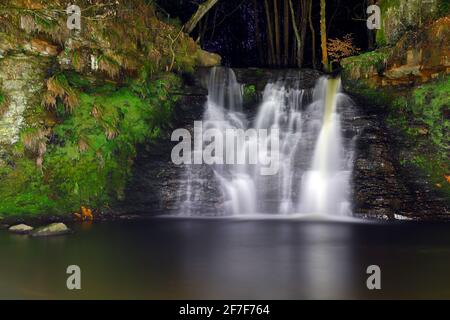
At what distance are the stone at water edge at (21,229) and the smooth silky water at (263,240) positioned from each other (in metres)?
0.33

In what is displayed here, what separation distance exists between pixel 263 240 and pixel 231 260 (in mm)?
1680

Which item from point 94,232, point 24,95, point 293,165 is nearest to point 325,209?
point 293,165

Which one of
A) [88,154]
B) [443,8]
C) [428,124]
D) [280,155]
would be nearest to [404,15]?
[443,8]

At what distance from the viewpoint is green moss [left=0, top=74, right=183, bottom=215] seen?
41.5 feet

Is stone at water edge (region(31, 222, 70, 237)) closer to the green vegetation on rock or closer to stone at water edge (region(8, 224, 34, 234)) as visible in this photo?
stone at water edge (region(8, 224, 34, 234))

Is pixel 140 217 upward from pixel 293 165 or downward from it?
downward

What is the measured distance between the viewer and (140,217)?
12531 millimetres

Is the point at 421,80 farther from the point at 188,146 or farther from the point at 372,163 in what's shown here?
the point at 188,146

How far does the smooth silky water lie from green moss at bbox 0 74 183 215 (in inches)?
59.7

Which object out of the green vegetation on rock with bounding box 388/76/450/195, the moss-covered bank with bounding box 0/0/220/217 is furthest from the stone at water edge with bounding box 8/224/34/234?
the green vegetation on rock with bounding box 388/76/450/195

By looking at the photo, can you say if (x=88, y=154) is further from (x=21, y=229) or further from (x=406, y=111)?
(x=406, y=111)

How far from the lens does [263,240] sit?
10.2 m

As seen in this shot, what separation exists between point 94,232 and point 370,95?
907 centimetres

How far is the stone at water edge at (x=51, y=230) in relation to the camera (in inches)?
408
